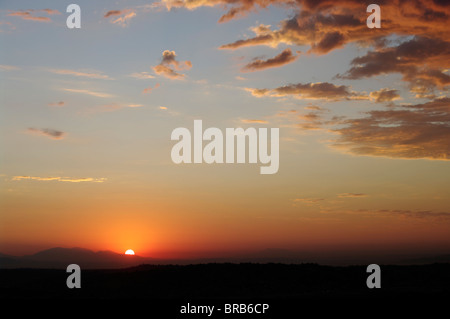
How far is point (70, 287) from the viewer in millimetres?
35875
